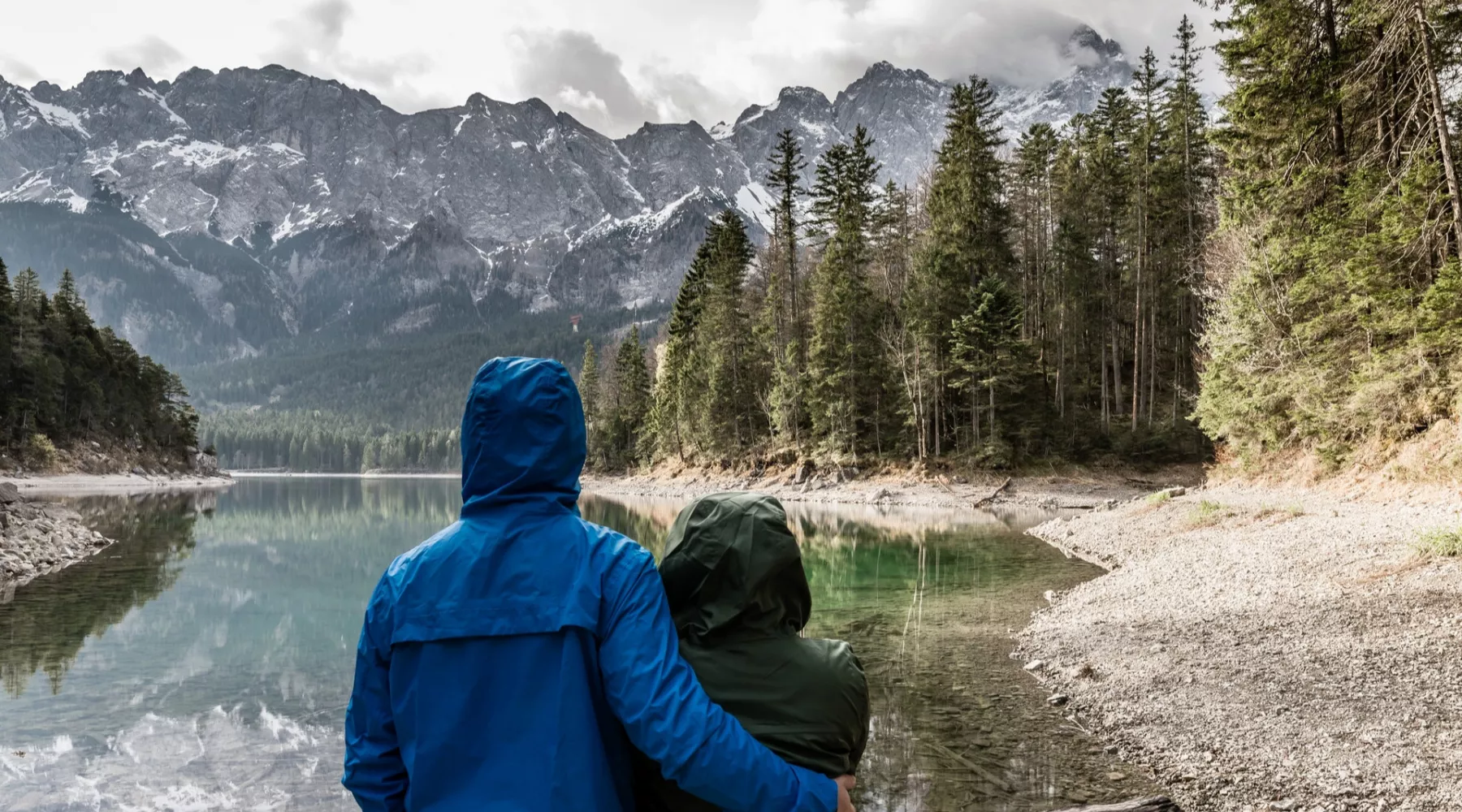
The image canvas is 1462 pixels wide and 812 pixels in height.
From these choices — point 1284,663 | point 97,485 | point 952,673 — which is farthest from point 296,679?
point 97,485

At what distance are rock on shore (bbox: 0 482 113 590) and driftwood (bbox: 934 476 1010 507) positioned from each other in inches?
1168

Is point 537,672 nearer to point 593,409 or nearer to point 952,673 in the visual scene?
point 952,673

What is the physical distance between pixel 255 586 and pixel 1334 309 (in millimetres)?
24132

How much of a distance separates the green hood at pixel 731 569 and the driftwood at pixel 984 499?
32119 mm

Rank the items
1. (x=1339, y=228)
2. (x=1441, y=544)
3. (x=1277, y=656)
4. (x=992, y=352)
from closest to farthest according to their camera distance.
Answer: (x=1277, y=656) < (x=1441, y=544) < (x=1339, y=228) < (x=992, y=352)

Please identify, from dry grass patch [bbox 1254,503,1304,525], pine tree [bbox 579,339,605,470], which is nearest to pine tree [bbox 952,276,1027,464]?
dry grass patch [bbox 1254,503,1304,525]

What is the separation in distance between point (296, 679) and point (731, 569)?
32.7ft

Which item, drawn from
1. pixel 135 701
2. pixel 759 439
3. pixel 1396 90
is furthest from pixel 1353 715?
pixel 759 439

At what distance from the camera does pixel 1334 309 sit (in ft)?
53.3

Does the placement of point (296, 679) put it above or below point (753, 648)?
below

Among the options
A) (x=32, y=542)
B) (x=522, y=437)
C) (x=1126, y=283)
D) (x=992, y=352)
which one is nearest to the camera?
(x=522, y=437)

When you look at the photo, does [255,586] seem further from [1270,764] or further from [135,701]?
[1270,764]

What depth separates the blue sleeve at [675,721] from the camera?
1.68 metres

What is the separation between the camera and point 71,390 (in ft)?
200
